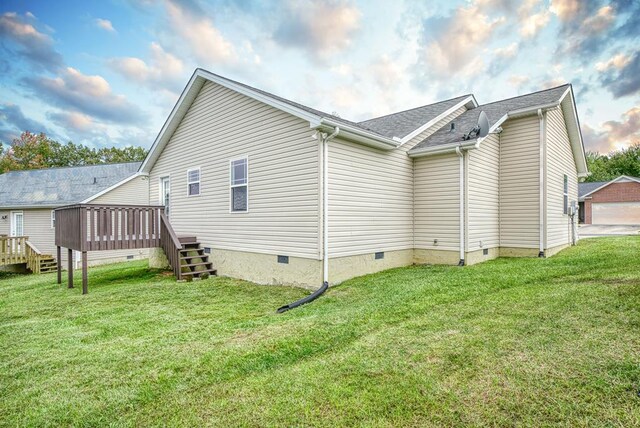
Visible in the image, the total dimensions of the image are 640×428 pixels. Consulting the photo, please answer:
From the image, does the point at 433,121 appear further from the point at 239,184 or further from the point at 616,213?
the point at 616,213

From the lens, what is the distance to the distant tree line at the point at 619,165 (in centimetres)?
4569

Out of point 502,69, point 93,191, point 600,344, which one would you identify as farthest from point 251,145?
point 93,191

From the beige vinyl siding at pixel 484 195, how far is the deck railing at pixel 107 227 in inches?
353

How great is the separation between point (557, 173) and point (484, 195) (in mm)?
3604

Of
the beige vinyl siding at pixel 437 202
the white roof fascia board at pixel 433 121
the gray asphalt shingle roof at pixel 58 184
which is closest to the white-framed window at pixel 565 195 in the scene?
the white roof fascia board at pixel 433 121

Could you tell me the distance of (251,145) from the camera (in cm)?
859

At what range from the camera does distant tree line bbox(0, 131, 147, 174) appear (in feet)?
117

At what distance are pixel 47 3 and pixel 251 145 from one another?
1159 cm

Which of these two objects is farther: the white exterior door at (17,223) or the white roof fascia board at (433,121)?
the white exterior door at (17,223)

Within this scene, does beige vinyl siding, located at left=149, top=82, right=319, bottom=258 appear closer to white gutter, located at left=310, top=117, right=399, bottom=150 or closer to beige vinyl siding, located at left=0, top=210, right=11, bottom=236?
white gutter, located at left=310, top=117, right=399, bottom=150

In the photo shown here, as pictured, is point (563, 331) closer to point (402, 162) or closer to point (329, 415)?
point (329, 415)

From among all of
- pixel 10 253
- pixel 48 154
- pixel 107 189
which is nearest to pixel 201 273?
pixel 10 253

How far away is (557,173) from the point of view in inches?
429

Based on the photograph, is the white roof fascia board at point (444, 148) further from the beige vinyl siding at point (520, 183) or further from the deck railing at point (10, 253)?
the deck railing at point (10, 253)
